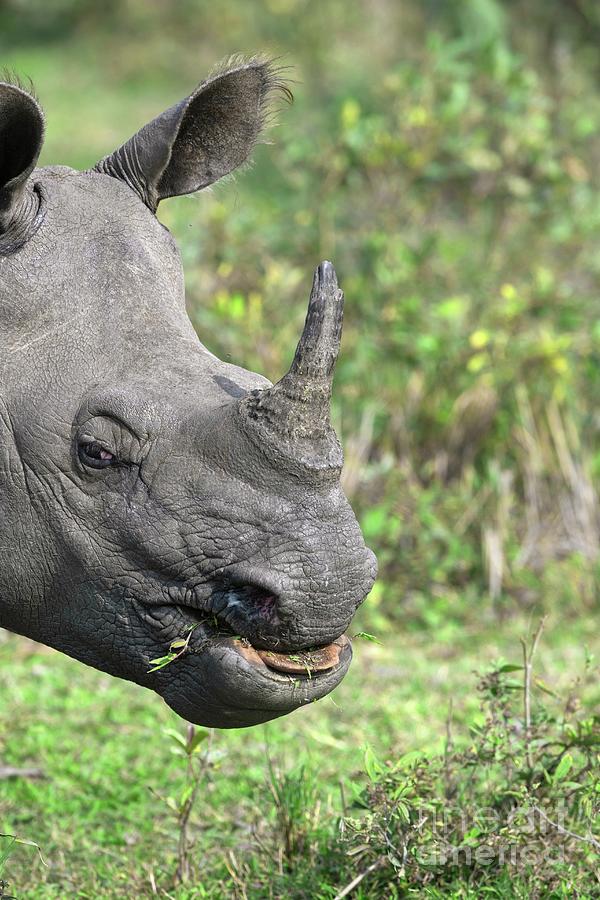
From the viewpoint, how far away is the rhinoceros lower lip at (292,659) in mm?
2914

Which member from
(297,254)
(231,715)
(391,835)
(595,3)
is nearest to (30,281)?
(231,715)

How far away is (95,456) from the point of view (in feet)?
10.3

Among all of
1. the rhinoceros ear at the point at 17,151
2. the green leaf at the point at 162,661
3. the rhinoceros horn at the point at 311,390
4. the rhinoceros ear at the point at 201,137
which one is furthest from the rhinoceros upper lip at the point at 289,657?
the rhinoceros ear at the point at 201,137

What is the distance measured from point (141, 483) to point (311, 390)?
528 mm

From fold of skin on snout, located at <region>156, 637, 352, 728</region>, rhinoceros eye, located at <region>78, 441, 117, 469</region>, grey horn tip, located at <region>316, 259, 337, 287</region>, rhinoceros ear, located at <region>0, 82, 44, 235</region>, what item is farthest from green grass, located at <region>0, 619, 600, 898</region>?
rhinoceros ear, located at <region>0, 82, 44, 235</region>

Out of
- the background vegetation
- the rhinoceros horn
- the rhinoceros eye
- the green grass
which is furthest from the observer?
the green grass

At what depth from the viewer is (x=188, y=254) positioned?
7977 millimetres

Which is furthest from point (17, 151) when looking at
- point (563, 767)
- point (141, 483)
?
point (563, 767)

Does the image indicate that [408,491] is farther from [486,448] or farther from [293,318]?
[293,318]

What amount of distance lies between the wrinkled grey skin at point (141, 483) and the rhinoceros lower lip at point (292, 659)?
2cm

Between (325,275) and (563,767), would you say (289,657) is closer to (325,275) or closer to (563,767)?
(325,275)

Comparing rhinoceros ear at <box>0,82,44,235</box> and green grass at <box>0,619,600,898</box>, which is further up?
rhinoceros ear at <box>0,82,44,235</box>

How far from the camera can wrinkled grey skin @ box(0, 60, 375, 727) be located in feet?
9.42

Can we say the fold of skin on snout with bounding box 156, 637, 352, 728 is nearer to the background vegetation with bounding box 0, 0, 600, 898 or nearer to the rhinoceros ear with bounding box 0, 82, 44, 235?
the background vegetation with bounding box 0, 0, 600, 898
